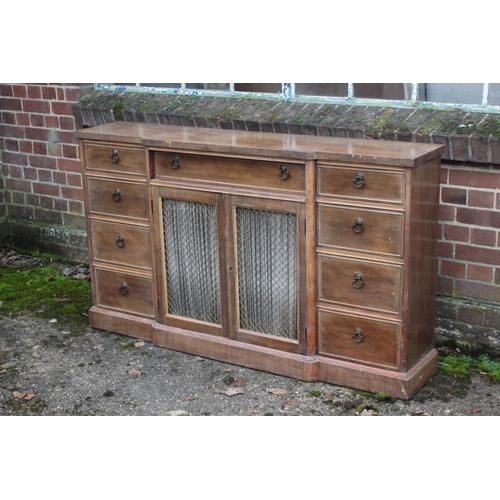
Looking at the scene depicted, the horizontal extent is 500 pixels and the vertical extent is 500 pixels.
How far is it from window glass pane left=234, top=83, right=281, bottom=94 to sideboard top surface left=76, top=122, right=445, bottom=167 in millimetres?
532

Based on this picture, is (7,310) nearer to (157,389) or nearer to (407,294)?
(157,389)

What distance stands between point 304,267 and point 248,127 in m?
1.26

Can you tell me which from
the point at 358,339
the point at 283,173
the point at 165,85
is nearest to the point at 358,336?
the point at 358,339

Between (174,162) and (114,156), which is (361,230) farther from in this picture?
(114,156)

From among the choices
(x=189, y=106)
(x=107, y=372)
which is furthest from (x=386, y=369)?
(x=189, y=106)

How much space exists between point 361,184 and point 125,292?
6.26 feet

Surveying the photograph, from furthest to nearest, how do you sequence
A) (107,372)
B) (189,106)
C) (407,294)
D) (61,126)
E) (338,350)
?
(61,126) → (189,106) → (107,372) → (338,350) → (407,294)

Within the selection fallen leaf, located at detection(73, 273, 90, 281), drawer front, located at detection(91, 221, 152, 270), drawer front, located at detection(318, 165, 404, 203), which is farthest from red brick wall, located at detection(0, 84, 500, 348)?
drawer front, located at detection(91, 221, 152, 270)

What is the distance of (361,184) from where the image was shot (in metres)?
4.46

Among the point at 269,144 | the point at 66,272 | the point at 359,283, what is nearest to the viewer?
the point at 359,283

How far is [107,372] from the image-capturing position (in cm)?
515

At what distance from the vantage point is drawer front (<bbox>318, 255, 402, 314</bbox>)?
4.55 metres

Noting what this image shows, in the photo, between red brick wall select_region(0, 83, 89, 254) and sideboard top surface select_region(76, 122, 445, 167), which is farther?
red brick wall select_region(0, 83, 89, 254)

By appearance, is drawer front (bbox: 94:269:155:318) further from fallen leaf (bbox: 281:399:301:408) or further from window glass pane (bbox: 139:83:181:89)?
window glass pane (bbox: 139:83:181:89)
